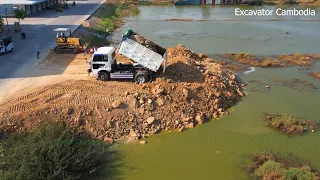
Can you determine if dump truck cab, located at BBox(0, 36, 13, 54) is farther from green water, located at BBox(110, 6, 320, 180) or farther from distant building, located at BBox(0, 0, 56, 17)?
green water, located at BBox(110, 6, 320, 180)

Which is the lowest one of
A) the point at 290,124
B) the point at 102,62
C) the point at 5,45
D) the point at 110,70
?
the point at 290,124

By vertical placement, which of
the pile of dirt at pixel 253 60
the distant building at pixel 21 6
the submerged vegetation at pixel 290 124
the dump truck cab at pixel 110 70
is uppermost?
the distant building at pixel 21 6

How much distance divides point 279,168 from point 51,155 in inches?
392

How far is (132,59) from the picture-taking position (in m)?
19.5

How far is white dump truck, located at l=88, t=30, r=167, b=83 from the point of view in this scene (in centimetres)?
1938

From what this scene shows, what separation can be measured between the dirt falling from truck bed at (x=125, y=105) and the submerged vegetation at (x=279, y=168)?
4.39 meters

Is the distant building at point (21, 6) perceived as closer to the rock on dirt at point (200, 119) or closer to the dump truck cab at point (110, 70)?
the dump truck cab at point (110, 70)

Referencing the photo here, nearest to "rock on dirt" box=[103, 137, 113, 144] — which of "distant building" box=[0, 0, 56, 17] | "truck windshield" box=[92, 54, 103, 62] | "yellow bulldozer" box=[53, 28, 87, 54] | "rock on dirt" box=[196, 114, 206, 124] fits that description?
"rock on dirt" box=[196, 114, 206, 124]

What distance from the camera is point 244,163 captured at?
15234 mm

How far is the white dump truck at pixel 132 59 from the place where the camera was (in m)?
19.4

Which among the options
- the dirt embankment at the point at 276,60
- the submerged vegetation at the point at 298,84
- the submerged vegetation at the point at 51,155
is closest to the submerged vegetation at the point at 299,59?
the dirt embankment at the point at 276,60

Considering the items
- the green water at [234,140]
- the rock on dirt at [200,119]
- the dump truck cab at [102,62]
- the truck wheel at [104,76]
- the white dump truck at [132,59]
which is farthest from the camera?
the truck wheel at [104,76]

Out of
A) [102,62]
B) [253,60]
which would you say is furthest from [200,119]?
[253,60]

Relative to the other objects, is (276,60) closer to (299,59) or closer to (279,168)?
(299,59)
